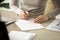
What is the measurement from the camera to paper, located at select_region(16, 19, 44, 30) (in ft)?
4.09

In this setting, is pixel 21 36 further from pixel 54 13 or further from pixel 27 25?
pixel 54 13

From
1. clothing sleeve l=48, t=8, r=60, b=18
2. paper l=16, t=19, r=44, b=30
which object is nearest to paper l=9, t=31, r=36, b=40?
paper l=16, t=19, r=44, b=30

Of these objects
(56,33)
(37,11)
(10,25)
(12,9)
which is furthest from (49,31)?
(12,9)

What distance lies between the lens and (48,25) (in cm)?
129

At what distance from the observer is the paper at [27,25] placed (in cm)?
125

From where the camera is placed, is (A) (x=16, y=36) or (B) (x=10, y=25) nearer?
(A) (x=16, y=36)

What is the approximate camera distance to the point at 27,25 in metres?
1.31

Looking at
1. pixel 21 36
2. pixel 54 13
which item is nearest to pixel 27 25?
pixel 21 36

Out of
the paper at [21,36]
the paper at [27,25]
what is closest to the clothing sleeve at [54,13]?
the paper at [27,25]

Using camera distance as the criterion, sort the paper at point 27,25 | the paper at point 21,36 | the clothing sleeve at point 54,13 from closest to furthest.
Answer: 1. the paper at point 21,36
2. the paper at point 27,25
3. the clothing sleeve at point 54,13

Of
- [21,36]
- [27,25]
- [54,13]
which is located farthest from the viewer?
[54,13]

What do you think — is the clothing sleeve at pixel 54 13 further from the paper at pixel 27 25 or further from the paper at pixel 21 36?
the paper at pixel 21 36

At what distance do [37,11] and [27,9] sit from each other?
14 centimetres

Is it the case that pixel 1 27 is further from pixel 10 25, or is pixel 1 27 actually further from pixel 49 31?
pixel 10 25
